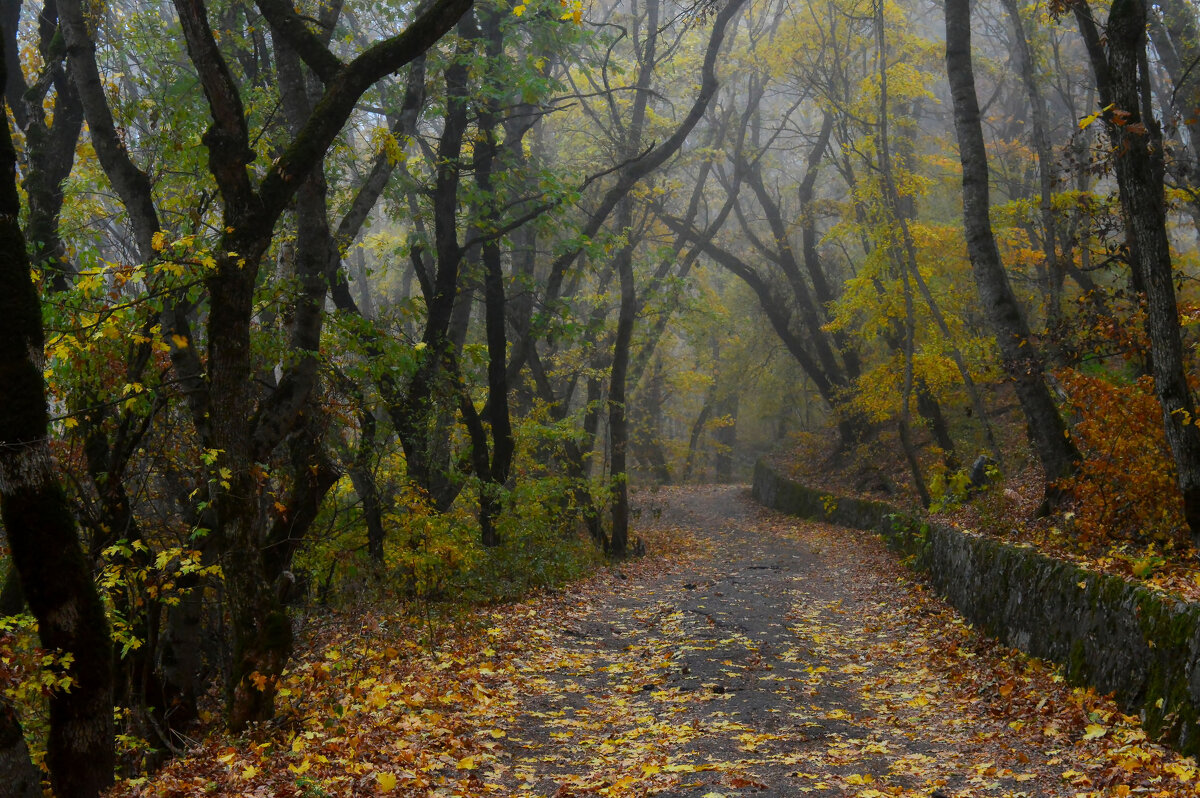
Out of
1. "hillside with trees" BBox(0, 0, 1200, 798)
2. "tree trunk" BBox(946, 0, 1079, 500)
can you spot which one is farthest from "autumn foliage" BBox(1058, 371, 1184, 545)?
"tree trunk" BBox(946, 0, 1079, 500)

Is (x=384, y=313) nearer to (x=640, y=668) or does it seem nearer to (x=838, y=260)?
(x=640, y=668)

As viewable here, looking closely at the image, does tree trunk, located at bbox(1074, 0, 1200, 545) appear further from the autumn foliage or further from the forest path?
the forest path

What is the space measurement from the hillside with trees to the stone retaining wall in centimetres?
39

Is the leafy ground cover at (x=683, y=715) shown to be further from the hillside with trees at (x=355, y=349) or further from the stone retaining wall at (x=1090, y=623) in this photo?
the hillside with trees at (x=355, y=349)

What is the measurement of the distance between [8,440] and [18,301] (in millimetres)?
727

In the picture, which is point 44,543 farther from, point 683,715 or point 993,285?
point 993,285

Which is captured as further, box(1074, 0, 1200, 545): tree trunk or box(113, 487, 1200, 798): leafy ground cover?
box(1074, 0, 1200, 545): tree trunk

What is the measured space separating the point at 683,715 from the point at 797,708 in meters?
0.93

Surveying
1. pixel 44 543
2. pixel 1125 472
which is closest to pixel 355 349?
pixel 44 543

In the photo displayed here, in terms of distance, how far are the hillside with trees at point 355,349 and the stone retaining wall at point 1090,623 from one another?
→ 0.39 metres

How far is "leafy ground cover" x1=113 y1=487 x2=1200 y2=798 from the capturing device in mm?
5129

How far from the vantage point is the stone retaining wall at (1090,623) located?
4.97m

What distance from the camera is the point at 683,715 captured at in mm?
6805

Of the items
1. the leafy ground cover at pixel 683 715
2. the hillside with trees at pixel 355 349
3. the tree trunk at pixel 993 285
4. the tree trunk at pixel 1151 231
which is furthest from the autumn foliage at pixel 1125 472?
the leafy ground cover at pixel 683 715
